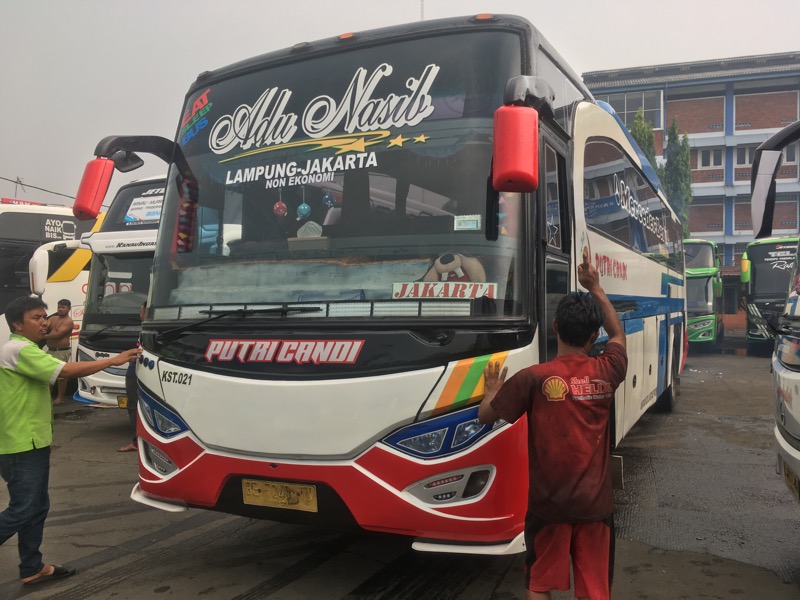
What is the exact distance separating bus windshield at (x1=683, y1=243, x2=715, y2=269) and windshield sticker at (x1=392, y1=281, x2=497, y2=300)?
19055 mm

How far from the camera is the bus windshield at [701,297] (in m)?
20.4

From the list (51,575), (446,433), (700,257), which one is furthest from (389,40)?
(700,257)

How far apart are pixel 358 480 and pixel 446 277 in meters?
1.09

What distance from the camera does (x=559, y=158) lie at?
4.31m

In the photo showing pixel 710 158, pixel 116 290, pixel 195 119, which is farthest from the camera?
pixel 710 158

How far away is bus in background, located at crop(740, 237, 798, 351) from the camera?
19.3m

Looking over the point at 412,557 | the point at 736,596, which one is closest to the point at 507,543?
the point at 412,557

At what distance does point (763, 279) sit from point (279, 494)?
19249 mm

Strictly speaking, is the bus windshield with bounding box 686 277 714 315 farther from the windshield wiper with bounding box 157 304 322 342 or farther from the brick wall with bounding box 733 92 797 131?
the brick wall with bounding box 733 92 797 131

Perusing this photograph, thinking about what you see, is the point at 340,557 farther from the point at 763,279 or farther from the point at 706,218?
the point at 706,218

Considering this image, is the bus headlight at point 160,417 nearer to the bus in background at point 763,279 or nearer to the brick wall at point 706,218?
the bus in background at point 763,279

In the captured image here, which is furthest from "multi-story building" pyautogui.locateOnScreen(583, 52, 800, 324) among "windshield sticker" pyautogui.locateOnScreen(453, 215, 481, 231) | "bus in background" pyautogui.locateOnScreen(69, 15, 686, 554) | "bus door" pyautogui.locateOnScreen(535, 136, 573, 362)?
"windshield sticker" pyautogui.locateOnScreen(453, 215, 481, 231)

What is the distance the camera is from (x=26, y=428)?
4.13 meters

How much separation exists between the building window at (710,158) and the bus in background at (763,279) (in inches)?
767
